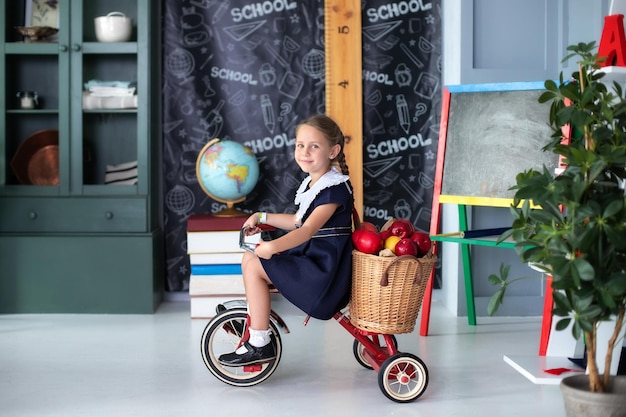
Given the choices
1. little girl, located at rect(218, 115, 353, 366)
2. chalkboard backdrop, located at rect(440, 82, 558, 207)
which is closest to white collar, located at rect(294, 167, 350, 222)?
little girl, located at rect(218, 115, 353, 366)

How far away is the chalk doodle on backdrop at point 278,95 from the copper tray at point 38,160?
2.31 feet

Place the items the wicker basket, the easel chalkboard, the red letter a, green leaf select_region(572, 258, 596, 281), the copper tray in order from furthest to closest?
the copper tray → the easel chalkboard → the red letter a → the wicker basket → green leaf select_region(572, 258, 596, 281)

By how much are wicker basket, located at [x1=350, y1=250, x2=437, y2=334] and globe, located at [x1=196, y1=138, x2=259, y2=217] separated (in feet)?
5.90

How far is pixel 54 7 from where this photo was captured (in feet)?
17.3

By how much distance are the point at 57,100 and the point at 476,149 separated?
270cm

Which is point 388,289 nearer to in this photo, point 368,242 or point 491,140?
point 368,242

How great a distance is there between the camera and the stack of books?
16.5ft

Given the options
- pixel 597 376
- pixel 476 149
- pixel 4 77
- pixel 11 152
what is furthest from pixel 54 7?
pixel 597 376

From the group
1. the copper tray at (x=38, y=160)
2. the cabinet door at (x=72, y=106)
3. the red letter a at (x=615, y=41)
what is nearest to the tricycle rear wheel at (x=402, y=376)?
the red letter a at (x=615, y=41)

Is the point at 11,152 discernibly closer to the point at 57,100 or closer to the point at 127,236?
the point at 57,100

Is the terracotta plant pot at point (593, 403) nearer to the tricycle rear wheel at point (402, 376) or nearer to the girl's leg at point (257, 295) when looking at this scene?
the tricycle rear wheel at point (402, 376)

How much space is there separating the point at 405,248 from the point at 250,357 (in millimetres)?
779

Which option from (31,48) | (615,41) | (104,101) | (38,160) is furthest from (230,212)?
(615,41)

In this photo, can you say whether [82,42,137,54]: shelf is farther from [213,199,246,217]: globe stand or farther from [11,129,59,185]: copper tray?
[213,199,246,217]: globe stand
